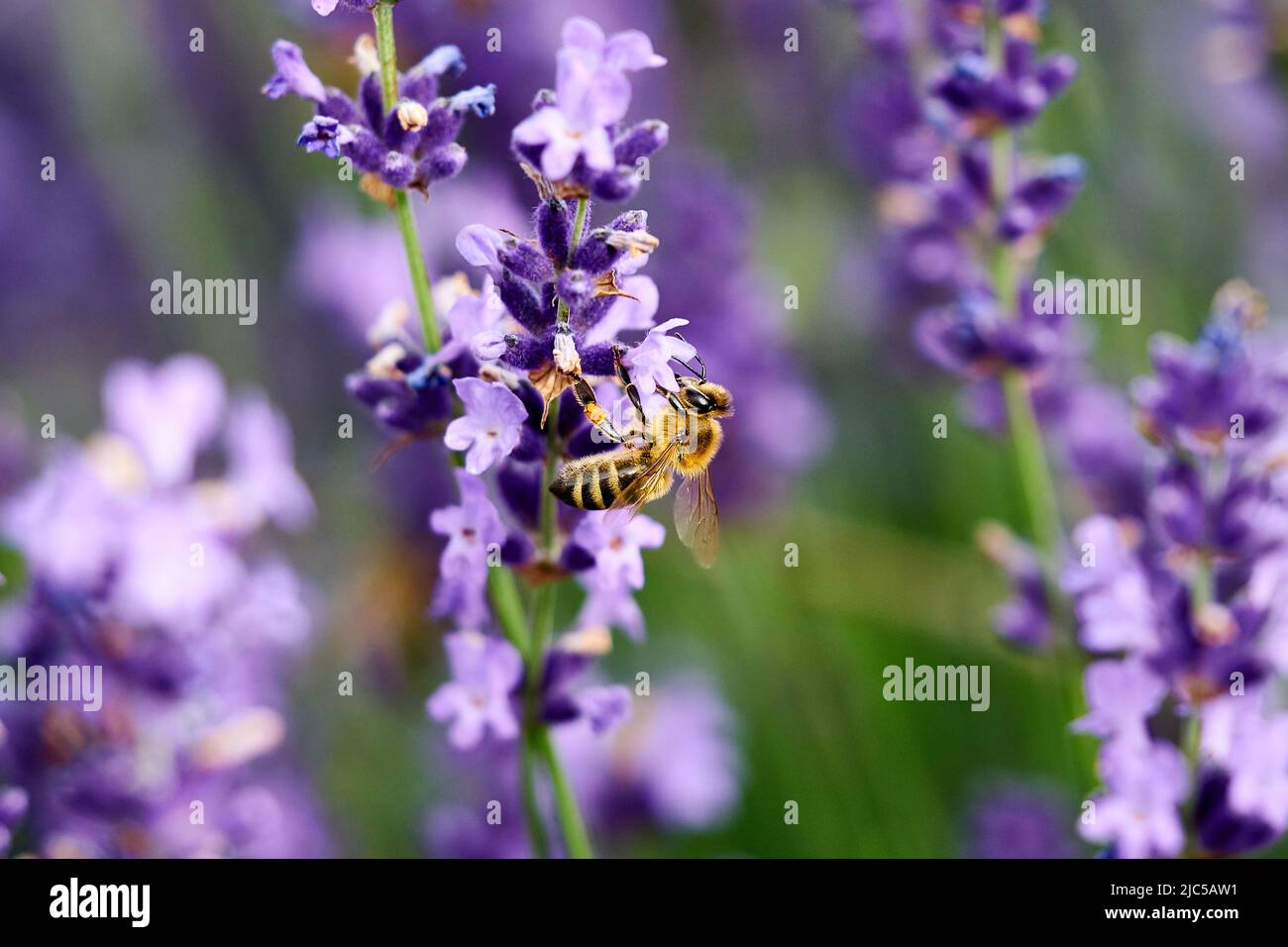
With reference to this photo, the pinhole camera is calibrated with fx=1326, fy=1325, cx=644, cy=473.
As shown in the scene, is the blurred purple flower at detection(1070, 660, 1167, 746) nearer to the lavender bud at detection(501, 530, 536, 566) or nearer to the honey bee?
the honey bee

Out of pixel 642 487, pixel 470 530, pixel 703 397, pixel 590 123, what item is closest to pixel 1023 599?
pixel 703 397

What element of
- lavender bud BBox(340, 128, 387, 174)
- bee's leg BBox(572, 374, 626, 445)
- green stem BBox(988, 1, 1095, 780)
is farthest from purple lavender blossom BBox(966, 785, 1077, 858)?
lavender bud BBox(340, 128, 387, 174)

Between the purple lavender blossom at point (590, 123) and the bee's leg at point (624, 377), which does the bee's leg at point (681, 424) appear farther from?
the purple lavender blossom at point (590, 123)

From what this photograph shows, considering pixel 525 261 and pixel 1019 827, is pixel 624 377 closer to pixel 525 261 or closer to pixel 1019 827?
pixel 525 261

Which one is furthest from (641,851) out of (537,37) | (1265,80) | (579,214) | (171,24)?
(171,24)

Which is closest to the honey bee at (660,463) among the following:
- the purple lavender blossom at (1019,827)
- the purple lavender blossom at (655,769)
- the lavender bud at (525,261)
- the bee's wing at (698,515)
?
the bee's wing at (698,515)

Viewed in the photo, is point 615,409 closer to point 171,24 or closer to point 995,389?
point 995,389
